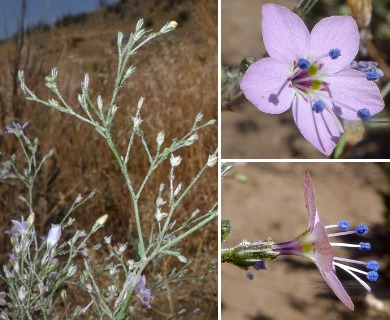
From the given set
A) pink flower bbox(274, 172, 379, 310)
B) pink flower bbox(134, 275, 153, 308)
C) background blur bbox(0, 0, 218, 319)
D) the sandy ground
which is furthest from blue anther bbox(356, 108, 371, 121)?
background blur bbox(0, 0, 218, 319)

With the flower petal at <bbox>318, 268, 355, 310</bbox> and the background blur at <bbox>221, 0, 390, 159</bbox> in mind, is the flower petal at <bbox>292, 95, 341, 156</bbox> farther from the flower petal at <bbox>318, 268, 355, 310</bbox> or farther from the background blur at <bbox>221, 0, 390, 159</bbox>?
the background blur at <bbox>221, 0, 390, 159</bbox>

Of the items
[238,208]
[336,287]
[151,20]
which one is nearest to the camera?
[336,287]

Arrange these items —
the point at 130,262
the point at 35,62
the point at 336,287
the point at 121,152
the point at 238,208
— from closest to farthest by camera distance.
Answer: the point at 336,287 → the point at 130,262 → the point at 238,208 → the point at 121,152 → the point at 35,62

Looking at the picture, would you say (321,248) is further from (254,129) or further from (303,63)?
(254,129)

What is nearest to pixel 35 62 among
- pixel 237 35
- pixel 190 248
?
pixel 190 248

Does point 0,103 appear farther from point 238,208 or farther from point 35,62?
point 238,208

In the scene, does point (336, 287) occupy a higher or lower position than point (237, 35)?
higher
